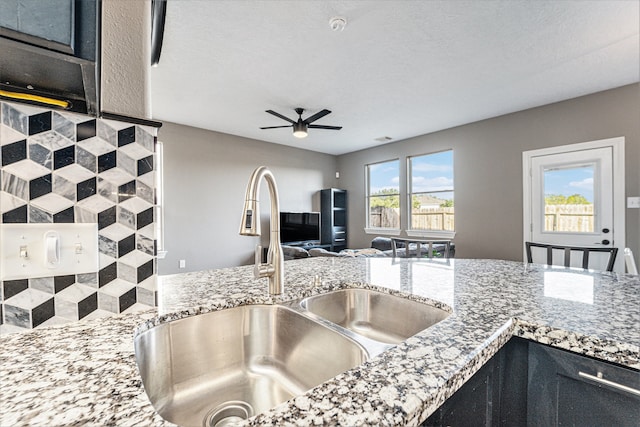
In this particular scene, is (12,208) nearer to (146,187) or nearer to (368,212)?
(146,187)

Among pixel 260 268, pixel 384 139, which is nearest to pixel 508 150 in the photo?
pixel 384 139

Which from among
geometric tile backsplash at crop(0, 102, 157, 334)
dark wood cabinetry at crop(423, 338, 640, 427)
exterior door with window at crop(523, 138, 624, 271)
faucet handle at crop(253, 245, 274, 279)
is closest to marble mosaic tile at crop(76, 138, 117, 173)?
geometric tile backsplash at crop(0, 102, 157, 334)

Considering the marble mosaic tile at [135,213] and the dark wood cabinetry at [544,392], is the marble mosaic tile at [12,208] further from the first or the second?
the dark wood cabinetry at [544,392]

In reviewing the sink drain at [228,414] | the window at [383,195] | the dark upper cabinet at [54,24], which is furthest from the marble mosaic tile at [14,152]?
the window at [383,195]

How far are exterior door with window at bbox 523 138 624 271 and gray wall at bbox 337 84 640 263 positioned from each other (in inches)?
3.6

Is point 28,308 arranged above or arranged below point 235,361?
above

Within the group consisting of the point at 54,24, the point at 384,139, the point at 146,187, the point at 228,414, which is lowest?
the point at 228,414

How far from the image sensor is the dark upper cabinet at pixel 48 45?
43 centimetres

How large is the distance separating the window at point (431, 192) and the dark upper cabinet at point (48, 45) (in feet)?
16.4

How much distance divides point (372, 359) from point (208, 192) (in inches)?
187

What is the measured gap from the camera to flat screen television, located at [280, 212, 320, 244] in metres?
5.61

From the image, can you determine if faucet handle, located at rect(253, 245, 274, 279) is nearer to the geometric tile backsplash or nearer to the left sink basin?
the left sink basin

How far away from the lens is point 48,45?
0.46 m

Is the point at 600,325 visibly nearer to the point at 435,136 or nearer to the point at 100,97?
the point at 100,97
